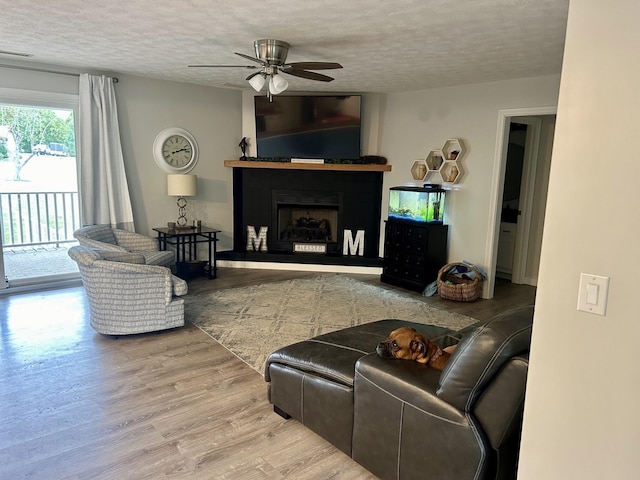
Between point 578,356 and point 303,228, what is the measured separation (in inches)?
227

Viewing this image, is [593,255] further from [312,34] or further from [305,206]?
[305,206]

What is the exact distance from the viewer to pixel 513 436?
1786 mm

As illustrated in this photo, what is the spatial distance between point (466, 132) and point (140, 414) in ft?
15.1

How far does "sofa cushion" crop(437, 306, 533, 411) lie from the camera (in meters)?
1.70

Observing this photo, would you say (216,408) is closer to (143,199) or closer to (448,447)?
(448,447)

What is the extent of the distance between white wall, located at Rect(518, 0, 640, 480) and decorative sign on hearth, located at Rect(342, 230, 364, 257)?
523 centimetres

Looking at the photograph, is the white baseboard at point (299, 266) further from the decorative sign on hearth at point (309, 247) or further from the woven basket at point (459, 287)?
the woven basket at point (459, 287)

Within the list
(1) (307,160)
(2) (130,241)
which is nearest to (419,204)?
(1) (307,160)

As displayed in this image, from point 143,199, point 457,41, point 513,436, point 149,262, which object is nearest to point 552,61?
point 457,41

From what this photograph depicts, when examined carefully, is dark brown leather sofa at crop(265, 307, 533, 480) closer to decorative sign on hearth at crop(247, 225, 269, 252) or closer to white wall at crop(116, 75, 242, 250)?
white wall at crop(116, 75, 242, 250)

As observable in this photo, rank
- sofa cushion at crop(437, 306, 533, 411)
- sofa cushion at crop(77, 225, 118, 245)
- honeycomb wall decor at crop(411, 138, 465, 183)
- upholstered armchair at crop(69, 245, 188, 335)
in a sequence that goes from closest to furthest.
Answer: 1. sofa cushion at crop(437, 306, 533, 411)
2. upholstered armchair at crop(69, 245, 188, 335)
3. sofa cushion at crop(77, 225, 118, 245)
4. honeycomb wall decor at crop(411, 138, 465, 183)

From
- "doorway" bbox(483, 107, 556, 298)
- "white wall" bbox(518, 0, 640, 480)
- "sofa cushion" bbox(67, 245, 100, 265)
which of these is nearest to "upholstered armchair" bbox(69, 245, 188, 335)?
"sofa cushion" bbox(67, 245, 100, 265)

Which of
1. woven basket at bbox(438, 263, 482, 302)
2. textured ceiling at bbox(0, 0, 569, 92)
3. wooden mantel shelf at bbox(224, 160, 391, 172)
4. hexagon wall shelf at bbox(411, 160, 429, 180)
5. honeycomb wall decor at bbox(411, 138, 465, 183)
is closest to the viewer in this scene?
textured ceiling at bbox(0, 0, 569, 92)

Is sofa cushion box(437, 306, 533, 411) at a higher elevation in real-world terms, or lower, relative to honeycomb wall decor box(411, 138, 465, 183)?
lower
